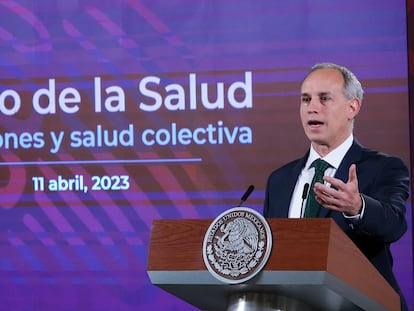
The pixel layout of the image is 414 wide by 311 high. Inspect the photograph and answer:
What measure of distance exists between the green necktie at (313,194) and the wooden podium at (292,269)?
50 cm

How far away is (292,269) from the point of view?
6.75 feet

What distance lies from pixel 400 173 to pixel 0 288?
237 cm

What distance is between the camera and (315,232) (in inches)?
81.6

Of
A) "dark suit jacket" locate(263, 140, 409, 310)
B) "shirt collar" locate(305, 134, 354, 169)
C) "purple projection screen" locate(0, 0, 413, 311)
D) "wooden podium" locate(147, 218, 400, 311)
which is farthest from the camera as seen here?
"purple projection screen" locate(0, 0, 413, 311)

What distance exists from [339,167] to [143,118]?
5.34 feet

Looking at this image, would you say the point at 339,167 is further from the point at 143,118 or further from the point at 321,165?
the point at 143,118

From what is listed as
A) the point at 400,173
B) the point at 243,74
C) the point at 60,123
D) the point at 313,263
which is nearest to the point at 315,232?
the point at 313,263

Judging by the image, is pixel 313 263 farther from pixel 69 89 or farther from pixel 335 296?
pixel 69 89

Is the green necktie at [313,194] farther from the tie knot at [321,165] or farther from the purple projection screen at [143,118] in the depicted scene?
the purple projection screen at [143,118]

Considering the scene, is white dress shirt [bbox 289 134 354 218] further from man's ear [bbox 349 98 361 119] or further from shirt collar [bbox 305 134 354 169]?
man's ear [bbox 349 98 361 119]

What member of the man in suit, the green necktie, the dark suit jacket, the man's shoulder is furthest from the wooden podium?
the man's shoulder

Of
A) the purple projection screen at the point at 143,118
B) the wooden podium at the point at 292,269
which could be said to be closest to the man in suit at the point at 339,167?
the wooden podium at the point at 292,269

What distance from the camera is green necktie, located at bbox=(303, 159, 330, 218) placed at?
2.80m

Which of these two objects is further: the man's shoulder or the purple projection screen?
the purple projection screen
